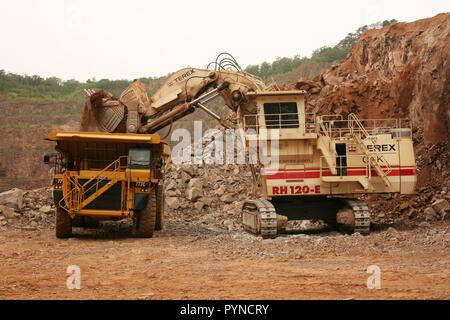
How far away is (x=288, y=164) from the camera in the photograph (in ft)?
51.3

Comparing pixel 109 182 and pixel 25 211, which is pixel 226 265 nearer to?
pixel 109 182

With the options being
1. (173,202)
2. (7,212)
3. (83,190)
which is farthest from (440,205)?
(7,212)

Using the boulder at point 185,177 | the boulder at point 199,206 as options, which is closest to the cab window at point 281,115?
the boulder at point 199,206

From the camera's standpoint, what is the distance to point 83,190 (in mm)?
14562

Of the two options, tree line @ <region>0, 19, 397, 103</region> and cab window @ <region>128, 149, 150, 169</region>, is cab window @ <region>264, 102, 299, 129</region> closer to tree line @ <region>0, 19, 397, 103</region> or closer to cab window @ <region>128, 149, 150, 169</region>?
cab window @ <region>128, 149, 150, 169</region>

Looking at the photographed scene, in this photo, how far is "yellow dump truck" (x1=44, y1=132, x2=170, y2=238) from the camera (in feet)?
47.8

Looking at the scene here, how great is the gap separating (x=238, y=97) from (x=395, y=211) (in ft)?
23.0

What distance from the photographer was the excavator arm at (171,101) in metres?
16.1

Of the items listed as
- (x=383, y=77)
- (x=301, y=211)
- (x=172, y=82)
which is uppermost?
(x=383, y=77)

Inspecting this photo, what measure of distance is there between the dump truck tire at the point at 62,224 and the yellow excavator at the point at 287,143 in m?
2.44
